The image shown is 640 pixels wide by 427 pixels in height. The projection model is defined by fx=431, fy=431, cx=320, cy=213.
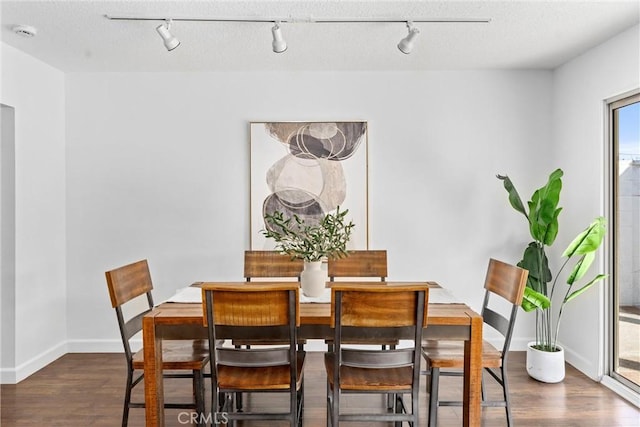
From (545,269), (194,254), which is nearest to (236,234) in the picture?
(194,254)

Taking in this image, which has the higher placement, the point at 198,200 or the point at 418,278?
the point at 198,200

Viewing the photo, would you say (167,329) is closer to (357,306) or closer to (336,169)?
(357,306)

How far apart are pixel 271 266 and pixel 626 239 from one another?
8.25 feet

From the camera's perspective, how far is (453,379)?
127 inches

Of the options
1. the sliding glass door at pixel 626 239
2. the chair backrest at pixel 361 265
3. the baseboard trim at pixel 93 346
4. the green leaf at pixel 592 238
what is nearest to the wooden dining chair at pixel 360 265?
the chair backrest at pixel 361 265

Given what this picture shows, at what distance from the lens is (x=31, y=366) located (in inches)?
131

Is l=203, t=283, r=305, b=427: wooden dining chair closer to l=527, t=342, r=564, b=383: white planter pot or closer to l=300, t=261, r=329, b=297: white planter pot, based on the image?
l=300, t=261, r=329, b=297: white planter pot

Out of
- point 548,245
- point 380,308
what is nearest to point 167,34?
point 380,308

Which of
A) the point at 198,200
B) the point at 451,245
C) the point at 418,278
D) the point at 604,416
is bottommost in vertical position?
the point at 604,416

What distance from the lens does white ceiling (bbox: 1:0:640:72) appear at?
8.35 feet

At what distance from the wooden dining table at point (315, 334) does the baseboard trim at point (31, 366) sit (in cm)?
180

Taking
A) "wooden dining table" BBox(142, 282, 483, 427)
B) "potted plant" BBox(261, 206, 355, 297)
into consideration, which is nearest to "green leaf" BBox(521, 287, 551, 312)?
"wooden dining table" BBox(142, 282, 483, 427)

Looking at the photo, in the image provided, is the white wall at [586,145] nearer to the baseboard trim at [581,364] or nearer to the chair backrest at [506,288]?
the baseboard trim at [581,364]

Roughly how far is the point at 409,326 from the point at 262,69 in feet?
8.74
